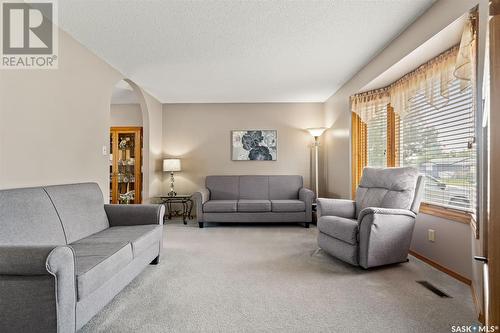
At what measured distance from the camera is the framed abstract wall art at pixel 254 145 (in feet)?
17.9

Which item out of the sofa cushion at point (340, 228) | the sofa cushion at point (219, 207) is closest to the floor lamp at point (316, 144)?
the sofa cushion at point (219, 207)

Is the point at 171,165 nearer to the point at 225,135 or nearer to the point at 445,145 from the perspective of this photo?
the point at 225,135

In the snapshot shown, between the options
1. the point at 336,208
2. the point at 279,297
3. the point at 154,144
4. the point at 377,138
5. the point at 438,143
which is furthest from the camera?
the point at 154,144

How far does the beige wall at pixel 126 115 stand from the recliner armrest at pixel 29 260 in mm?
4943

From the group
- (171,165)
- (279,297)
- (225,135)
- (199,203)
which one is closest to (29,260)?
(279,297)

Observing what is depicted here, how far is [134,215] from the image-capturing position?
280 cm

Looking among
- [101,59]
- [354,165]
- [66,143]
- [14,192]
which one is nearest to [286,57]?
[354,165]

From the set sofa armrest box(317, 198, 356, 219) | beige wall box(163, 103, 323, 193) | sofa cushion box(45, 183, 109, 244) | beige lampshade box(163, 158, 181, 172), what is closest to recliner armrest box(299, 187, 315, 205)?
beige wall box(163, 103, 323, 193)

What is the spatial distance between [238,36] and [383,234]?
250cm

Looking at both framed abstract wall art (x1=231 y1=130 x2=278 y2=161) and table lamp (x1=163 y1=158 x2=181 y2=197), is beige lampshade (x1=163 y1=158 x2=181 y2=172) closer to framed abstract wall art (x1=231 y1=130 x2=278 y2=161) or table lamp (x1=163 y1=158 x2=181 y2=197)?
table lamp (x1=163 y1=158 x2=181 y2=197)

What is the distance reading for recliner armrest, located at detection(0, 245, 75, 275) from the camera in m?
1.30

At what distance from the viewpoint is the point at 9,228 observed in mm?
1674

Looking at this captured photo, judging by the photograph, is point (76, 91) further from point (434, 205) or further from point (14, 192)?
point (434, 205)

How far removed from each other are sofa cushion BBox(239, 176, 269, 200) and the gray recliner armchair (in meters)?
2.12
